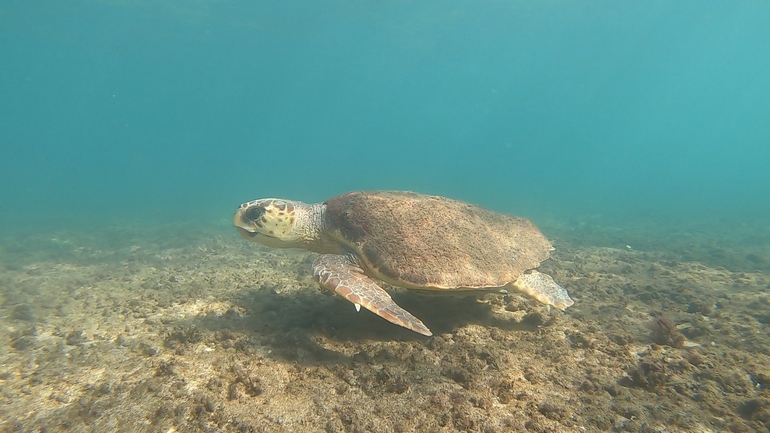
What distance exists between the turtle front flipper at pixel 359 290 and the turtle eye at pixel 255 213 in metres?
1.08

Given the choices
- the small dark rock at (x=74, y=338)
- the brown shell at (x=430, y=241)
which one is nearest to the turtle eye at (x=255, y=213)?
the brown shell at (x=430, y=241)

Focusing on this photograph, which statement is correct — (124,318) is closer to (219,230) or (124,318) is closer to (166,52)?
(219,230)

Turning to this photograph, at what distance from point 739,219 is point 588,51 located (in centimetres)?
5192

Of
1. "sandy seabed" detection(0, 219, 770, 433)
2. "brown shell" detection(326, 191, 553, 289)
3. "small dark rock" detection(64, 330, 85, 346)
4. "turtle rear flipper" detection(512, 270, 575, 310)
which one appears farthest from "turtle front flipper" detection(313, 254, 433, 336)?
"small dark rock" detection(64, 330, 85, 346)

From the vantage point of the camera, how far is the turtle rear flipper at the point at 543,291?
12.2 ft

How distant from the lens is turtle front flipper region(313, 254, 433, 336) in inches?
111

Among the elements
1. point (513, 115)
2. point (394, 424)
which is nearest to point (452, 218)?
point (394, 424)

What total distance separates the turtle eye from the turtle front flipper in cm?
108

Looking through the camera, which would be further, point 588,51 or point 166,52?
point 588,51

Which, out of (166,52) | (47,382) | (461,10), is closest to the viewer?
(47,382)

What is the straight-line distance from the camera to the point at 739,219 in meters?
17.7

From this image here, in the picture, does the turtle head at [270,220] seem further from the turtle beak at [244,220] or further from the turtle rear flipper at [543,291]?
the turtle rear flipper at [543,291]

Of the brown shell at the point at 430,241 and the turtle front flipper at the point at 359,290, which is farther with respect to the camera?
the brown shell at the point at 430,241

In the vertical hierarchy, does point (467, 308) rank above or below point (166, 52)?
below
